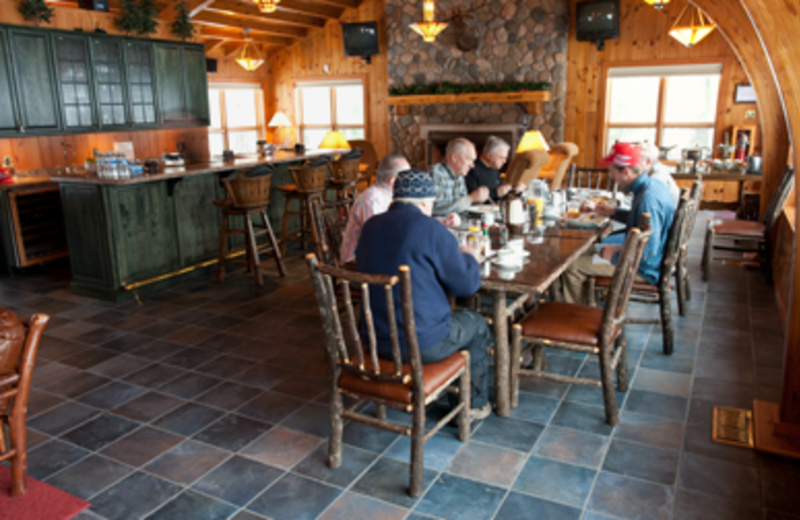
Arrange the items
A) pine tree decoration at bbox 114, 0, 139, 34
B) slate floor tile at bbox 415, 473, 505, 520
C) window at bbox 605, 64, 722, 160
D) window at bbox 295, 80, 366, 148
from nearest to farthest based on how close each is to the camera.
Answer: slate floor tile at bbox 415, 473, 505, 520
pine tree decoration at bbox 114, 0, 139, 34
window at bbox 605, 64, 722, 160
window at bbox 295, 80, 366, 148

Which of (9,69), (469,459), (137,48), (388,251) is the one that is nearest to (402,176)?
(388,251)

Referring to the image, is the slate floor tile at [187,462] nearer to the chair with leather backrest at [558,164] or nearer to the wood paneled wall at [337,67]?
the chair with leather backrest at [558,164]

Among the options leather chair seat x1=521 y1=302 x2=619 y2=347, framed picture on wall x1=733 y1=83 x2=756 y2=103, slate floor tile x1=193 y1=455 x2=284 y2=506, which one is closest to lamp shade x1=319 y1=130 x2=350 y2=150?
framed picture on wall x1=733 y1=83 x2=756 y2=103

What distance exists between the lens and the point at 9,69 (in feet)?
21.5

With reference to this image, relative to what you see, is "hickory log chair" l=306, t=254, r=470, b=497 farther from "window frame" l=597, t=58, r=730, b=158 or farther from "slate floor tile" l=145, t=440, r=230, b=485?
"window frame" l=597, t=58, r=730, b=158

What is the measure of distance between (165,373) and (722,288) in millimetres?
4346

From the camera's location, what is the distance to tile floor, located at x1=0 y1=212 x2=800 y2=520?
2438 mm

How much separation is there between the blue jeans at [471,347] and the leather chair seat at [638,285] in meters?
1.18

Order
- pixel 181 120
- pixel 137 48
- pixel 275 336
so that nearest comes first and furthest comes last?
1. pixel 275 336
2. pixel 137 48
3. pixel 181 120

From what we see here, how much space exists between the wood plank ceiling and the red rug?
7.19 m

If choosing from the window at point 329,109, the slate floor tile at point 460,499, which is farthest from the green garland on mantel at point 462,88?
the slate floor tile at point 460,499

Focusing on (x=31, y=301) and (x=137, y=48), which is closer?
(x=31, y=301)

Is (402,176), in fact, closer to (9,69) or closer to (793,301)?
(793,301)

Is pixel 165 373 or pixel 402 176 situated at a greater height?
pixel 402 176
